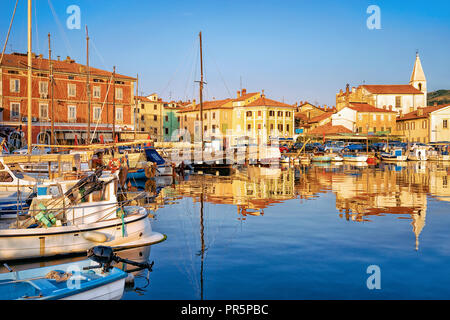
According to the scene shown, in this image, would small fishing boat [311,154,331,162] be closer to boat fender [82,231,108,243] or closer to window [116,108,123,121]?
window [116,108,123,121]

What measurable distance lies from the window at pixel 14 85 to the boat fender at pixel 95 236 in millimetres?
48841

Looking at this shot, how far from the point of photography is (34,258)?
14.1m

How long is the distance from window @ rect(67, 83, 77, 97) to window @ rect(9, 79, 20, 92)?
20.8ft

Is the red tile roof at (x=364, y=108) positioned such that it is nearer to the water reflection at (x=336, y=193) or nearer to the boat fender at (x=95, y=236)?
the water reflection at (x=336, y=193)

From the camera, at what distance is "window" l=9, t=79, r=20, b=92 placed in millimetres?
56656

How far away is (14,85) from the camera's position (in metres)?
56.9

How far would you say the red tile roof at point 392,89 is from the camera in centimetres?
10544

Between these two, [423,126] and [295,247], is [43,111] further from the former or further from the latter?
[423,126]

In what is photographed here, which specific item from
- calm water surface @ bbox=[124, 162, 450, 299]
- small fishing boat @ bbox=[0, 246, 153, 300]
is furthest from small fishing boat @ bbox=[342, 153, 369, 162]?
small fishing boat @ bbox=[0, 246, 153, 300]

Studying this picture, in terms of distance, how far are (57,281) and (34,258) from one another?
177 inches

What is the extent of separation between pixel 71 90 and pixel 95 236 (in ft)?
167

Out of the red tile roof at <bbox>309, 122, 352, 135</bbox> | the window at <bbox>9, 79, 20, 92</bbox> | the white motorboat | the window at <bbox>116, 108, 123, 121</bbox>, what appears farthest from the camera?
the red tile roof at <bbox>309, 122, 352, 135</bbox>

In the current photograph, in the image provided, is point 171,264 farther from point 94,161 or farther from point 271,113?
point 271,113

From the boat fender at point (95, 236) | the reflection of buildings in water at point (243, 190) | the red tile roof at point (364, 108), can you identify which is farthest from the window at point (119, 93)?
the boat fender at point (95, 236)
